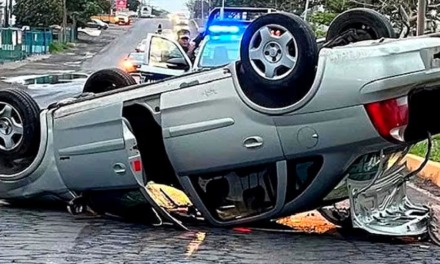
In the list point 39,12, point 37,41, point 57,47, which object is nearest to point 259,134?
point 37,41

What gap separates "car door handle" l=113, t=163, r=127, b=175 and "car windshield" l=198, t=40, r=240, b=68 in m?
7.36

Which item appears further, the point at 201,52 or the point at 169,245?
the point at 201,52

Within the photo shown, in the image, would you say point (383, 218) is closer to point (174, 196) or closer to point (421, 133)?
point (421, 133)

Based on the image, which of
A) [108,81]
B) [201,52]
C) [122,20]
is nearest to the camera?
[108,81]

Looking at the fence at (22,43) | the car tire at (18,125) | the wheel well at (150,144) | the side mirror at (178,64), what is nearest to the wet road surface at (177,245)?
the wheel well at (150,144)

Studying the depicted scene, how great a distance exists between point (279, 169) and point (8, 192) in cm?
266

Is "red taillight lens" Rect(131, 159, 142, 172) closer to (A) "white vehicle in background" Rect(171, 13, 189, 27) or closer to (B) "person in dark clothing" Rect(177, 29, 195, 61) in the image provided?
(B) "person in dark clothing" Rect(177, 29, 195, 61)

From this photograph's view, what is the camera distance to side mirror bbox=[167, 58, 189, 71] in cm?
1538

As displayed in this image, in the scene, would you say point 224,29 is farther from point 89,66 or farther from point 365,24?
point 89,66

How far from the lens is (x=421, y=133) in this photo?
7.12 metres

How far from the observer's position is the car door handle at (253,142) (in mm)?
7023

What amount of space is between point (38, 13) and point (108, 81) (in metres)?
56.0

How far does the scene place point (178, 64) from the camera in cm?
1558

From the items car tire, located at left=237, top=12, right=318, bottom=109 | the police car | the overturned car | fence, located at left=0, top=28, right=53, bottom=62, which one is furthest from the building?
car tire, located at left=237, top=12, right=318, bottom=109
